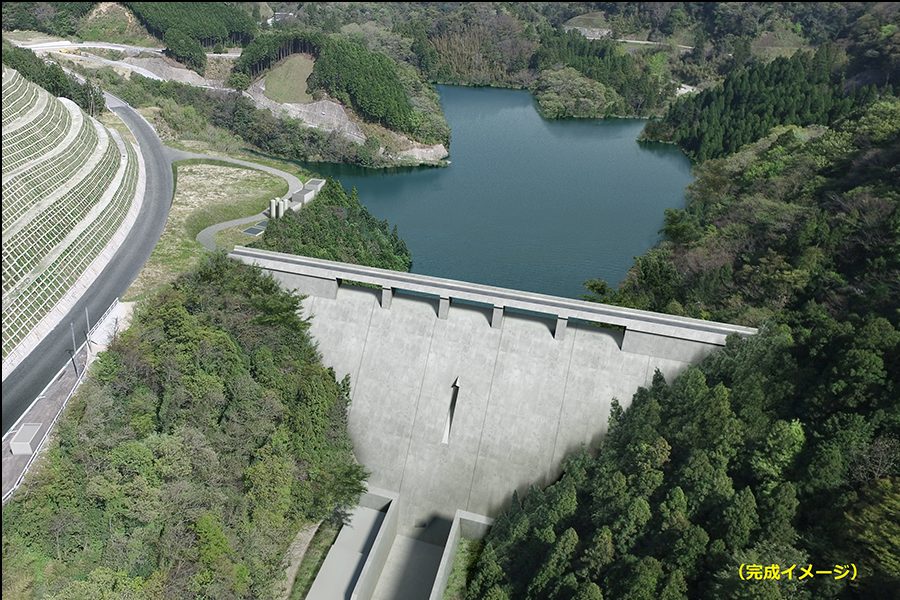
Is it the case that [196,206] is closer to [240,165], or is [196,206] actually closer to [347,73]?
[240,165]

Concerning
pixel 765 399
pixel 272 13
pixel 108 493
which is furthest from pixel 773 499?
pixel 272 13

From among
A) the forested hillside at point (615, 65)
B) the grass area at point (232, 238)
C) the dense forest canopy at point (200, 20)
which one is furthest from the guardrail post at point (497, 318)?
the dense forest canopy at point (200, 20)

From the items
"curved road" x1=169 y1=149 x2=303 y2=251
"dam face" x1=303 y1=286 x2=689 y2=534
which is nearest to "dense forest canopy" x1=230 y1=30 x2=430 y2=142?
"curved road" x1=169 y1=149 x2=303 y2=251

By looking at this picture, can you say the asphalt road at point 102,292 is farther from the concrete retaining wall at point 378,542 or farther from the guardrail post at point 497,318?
the guardrail post at point 497,318

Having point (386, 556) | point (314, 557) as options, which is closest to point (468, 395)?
point (386, 556)

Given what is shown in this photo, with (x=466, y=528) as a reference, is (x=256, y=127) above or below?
above

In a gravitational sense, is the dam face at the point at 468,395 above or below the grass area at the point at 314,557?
above
